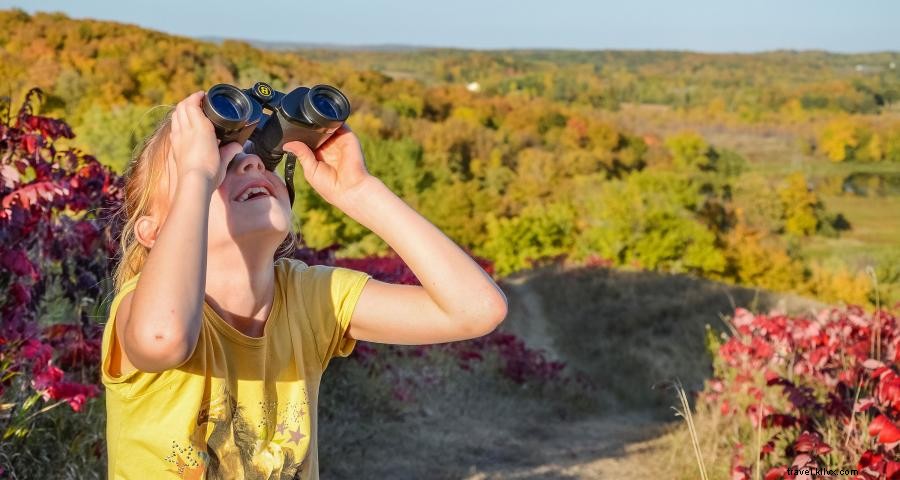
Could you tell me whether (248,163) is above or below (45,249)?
above

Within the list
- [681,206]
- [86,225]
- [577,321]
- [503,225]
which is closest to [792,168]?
[681,206]

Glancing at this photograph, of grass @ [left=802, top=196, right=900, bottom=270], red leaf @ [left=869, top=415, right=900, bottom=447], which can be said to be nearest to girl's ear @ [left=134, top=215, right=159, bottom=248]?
red leaf @ [left=869, top=415, right=900, bottom=447]

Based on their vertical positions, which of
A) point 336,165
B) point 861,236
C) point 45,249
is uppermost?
point 336,165

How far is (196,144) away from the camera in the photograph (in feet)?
4.13

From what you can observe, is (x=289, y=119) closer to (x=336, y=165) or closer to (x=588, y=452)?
(x=336, y=165)

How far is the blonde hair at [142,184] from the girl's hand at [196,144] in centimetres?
11

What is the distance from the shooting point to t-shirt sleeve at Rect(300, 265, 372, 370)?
154 cm

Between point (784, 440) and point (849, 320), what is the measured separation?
27.4 inches

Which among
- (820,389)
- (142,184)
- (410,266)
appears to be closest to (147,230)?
(142,184)

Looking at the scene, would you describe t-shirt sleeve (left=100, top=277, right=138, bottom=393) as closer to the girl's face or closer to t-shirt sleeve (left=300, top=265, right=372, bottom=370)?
the girl's face

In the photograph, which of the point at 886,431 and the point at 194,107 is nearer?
the point at 194,107

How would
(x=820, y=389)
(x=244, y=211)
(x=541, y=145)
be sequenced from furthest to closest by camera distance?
1. (x=541, y=145)
2. (x=820, y=389)
3. (x=244, y=211)

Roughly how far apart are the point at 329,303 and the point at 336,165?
0.81ft

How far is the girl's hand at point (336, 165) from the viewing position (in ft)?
5.02
